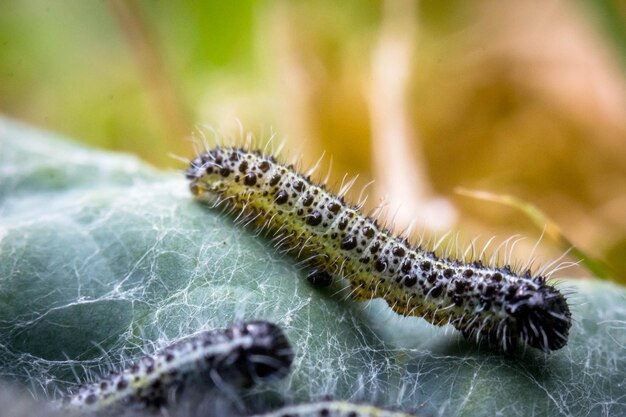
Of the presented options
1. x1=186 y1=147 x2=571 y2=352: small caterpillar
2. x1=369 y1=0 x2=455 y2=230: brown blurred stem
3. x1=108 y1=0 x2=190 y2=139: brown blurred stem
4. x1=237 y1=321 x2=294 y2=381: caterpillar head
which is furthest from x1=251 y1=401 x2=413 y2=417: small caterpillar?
x1=108 y1=0 x2=190 y2=139: brown blurred stem

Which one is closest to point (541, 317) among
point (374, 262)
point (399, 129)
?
point (374, 262)

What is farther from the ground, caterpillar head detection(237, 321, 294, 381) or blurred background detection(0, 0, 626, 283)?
blurred background detection(0, 0, 626, 283)

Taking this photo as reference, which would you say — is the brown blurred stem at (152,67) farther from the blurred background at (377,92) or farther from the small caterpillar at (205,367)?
the small caterpillar at (205,367)

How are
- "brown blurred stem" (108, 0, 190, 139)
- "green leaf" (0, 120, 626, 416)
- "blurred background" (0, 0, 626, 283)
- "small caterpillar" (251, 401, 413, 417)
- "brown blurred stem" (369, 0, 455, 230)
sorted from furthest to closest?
"brown blurred stem" (108, 0, 190, 139) < "blurred background" (0, 0, 626, 283) < "brown blurred stem" (369, 0, 455, 230) < "green leaf" (0, 120, 626, 416) < "small caterpillar" (251, 401, 413, 417)

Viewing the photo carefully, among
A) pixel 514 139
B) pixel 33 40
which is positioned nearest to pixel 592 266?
pixel 514 139

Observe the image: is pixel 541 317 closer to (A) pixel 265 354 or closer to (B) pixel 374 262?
(B) pixel 374 262

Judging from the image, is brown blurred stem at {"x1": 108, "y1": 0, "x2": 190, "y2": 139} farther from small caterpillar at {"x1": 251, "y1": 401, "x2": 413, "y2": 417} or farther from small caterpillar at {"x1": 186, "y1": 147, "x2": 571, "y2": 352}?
small caterpillar at {"x1": 251, "y1": 401, "x2": 413, "y2": 417}
